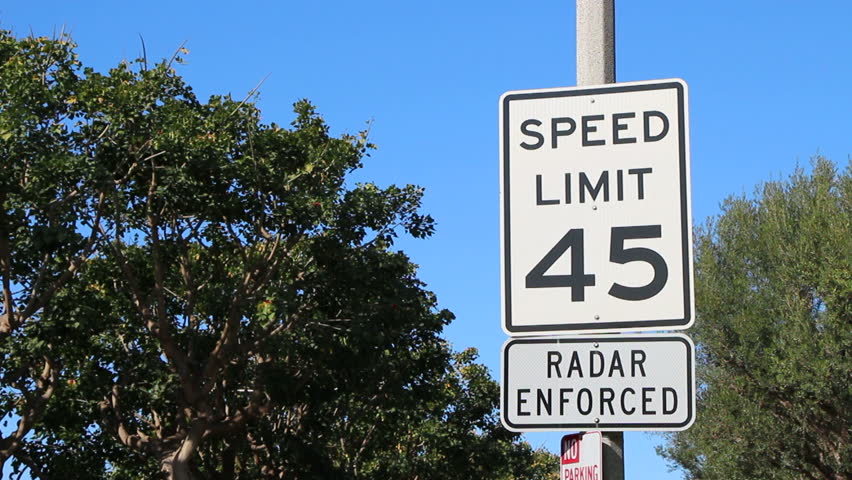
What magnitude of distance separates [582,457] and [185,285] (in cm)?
1805

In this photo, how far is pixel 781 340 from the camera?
2948cm

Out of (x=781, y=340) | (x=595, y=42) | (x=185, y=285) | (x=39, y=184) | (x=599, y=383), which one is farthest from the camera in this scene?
(x=781, y=340)

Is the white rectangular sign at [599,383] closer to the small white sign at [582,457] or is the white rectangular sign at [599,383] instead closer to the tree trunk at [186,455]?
the small white sign at [582,457]

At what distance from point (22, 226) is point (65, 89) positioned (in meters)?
2.15

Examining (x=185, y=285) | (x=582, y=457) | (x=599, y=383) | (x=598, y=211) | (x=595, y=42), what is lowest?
(x=582, y=457)

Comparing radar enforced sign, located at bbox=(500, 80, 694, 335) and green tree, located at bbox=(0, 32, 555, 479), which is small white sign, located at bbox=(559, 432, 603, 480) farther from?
green tree, located at bbox=(0, 32, 555, 479)

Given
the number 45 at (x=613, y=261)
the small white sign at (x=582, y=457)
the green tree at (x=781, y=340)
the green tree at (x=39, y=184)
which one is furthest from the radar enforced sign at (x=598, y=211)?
the green tree at (x=781, y=340)

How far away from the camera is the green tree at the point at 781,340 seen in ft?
94.6

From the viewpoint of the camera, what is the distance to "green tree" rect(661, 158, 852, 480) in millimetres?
28844

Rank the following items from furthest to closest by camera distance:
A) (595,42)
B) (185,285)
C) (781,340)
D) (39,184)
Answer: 1. (781,340)
2. (185,285)
3. (39,184)
4. (595,42)

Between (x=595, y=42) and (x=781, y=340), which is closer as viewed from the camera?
(x=595, y=42)

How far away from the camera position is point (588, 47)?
4.00 metres

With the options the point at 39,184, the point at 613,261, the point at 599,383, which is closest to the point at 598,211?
the point at 613,261

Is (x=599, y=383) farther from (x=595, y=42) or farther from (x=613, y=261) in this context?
(x=595, y=42)
